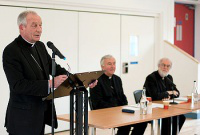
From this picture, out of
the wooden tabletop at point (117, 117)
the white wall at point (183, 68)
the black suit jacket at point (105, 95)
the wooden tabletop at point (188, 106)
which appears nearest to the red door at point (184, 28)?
the white wall at point (183, 68)

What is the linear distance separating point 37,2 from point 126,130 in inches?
104

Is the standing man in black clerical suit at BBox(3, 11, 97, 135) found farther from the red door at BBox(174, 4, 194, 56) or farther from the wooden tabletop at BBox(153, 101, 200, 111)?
the red door at BBox(174, 4, 194, 56)

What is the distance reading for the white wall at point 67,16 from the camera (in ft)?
19.0

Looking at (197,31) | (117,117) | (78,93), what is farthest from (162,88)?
(197,31)

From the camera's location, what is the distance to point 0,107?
5.81 metres

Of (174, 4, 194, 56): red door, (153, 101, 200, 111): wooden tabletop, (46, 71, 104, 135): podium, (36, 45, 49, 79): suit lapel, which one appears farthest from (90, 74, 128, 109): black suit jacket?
(174, 4, 194, 56): red door

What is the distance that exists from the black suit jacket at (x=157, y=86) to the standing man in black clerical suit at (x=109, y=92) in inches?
21.9

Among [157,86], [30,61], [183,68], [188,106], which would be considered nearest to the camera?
[30,61]

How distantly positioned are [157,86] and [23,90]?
9.85 ft

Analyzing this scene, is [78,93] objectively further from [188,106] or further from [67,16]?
[67,16]

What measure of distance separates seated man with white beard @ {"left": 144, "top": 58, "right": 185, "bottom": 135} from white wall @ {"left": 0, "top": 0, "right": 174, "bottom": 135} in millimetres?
1779

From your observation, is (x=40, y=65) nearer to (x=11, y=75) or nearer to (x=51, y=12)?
(x=11, y=75)

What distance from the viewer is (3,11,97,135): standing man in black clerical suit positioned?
281cm

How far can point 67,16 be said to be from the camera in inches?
257
